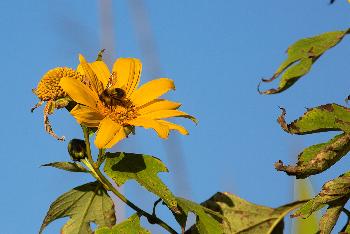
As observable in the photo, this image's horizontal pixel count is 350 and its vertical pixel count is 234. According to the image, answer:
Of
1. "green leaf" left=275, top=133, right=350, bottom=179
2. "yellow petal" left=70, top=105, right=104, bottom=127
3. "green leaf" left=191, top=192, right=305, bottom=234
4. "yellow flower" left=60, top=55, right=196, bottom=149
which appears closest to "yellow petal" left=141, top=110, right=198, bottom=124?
"yellow flower" left=60, top=55, right=196, bottom=149

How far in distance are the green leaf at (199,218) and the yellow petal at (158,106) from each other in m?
0.22

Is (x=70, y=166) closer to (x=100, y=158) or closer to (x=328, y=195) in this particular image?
(x=100, y=158)

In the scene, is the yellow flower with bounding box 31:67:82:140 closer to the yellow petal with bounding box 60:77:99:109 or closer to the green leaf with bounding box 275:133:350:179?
the yellow petal with bounding box 60:77:99:109

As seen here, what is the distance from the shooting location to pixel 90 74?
1.66m

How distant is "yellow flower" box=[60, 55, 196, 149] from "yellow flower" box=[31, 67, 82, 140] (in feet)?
0.11

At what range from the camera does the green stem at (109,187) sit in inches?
59.7

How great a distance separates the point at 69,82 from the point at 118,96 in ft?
0.65

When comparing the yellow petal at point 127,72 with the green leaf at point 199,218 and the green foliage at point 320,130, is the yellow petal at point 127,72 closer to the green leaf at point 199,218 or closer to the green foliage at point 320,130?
the green leaf at point 199,218

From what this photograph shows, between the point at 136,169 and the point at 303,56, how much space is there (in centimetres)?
51

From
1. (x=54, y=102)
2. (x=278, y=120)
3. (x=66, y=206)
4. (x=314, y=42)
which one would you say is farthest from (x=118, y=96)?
(x=314, y=42)

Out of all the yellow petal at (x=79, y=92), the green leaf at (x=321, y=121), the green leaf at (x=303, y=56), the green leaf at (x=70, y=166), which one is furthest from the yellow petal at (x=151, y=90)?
the green leaf at (x=303, y=56)

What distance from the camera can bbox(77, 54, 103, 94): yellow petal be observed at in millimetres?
1620

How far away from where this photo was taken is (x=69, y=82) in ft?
5.23

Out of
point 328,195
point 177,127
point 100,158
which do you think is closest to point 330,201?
point 328,195
